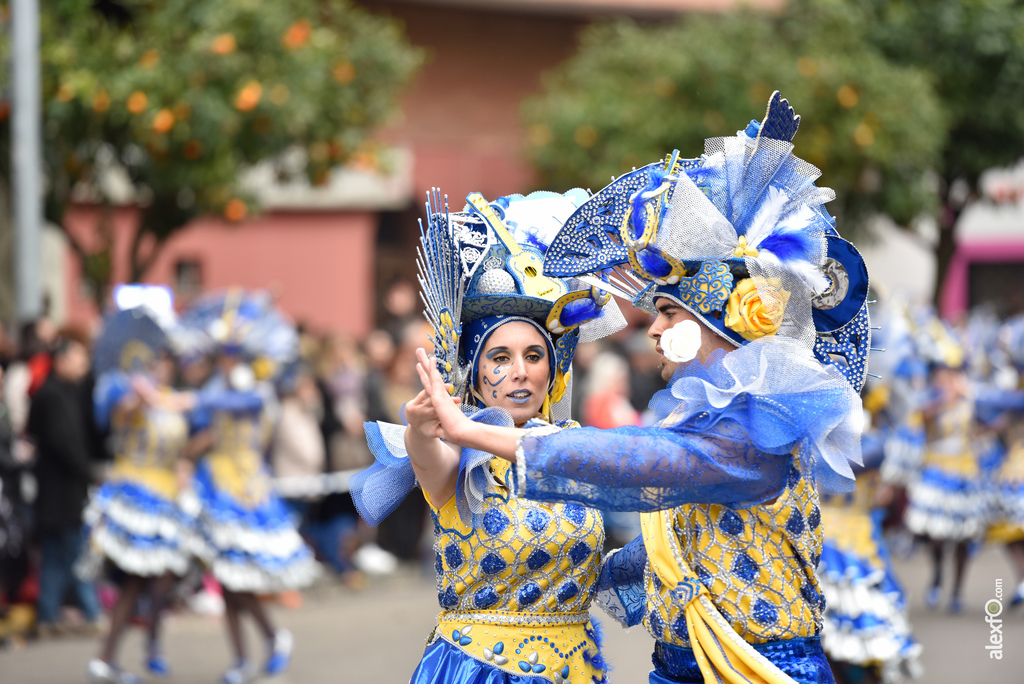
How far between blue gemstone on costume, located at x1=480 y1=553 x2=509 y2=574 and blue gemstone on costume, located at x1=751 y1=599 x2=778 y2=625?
0.70 meters

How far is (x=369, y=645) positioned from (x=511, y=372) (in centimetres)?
528

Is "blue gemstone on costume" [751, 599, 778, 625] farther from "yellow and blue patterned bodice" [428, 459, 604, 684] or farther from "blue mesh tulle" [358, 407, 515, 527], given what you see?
"blue mesh tulle" [358, 407, 515, 527]

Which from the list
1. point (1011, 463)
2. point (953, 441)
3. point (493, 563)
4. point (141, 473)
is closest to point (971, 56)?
point (953, 441)

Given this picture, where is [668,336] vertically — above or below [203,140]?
below

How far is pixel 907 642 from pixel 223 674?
408cm

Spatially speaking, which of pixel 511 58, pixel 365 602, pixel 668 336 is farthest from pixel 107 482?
pixel 511 58

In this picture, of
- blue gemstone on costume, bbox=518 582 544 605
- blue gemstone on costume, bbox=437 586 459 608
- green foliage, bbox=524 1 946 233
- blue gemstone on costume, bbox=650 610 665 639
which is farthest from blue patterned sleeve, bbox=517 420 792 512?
green foliage, bbox=524 1 946 233

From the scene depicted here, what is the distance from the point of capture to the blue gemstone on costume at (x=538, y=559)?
123 inches

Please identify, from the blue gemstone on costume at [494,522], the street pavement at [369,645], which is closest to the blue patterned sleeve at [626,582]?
the blue gemstone on costume at [494,522]

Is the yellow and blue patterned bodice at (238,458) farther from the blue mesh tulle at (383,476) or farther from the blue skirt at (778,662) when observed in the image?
the blue skirt at (778,662)

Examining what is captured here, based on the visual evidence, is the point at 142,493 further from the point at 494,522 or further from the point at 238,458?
the point at 494,522

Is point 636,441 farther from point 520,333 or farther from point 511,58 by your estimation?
point 511,58

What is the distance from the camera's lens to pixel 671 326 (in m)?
2.81

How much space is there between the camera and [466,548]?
3148 millimetres
